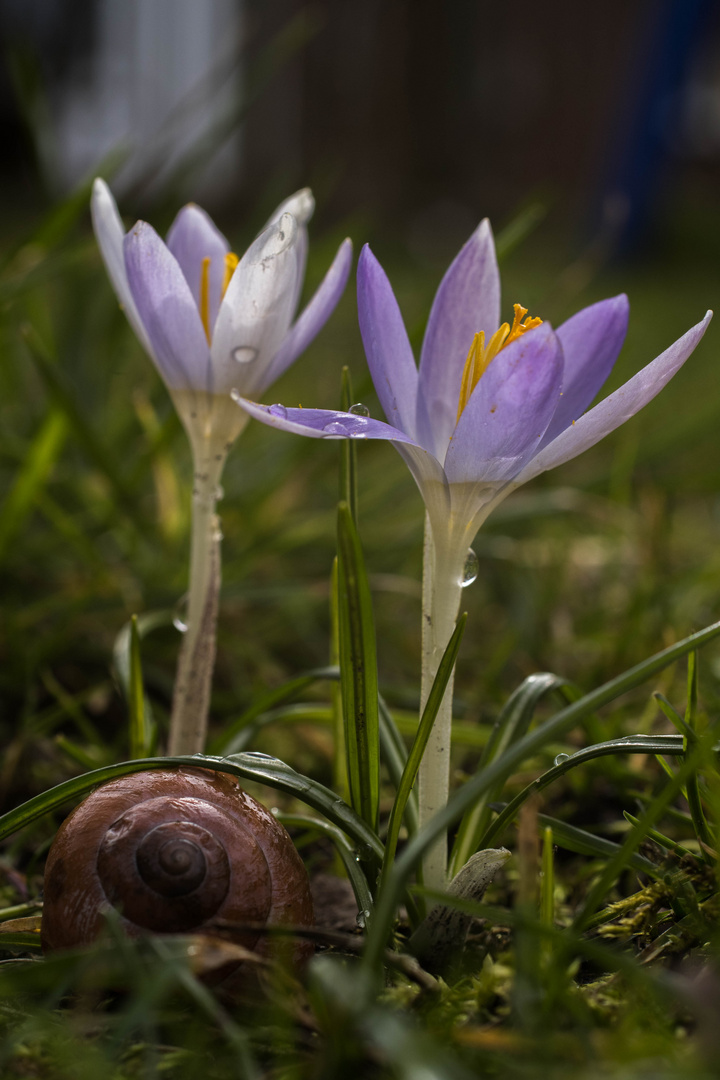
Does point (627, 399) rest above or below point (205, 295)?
below

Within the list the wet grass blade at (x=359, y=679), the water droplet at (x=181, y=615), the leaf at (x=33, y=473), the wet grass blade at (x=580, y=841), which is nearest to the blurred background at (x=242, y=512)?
the leaf at (x=33, y=473)

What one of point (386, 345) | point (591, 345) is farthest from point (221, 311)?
point (591, 345)

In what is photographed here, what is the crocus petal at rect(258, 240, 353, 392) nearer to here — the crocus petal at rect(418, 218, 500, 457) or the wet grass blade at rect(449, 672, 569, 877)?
the crocus petal at rect(418, 218, 500, 457)

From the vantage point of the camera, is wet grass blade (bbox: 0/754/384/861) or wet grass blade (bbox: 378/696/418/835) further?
wet grass blade (bbox: 378/696/418/835)

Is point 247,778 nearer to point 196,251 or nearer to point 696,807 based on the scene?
point 696,807

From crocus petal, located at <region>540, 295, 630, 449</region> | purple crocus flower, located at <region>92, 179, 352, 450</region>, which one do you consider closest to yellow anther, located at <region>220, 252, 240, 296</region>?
purple crocus flower, located at <region>92, 179, 352, 450</region>

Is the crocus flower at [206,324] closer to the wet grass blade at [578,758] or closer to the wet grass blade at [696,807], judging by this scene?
the wet grass blade at [578,758]

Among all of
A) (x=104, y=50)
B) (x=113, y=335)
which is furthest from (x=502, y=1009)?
(x=104, y=50)

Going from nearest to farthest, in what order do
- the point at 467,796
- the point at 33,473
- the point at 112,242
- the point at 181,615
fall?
the point at 467,796, the point at 112,242, the point at 181,615, the point at 33,473
